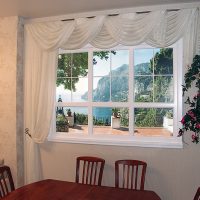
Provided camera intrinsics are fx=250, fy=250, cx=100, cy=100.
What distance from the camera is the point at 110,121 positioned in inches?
133

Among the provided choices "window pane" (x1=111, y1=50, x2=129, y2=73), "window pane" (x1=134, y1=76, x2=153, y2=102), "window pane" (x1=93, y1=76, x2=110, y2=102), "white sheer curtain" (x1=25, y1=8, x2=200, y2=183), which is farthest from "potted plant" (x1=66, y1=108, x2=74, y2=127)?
"window pane" (x1=134, y1=76, x2=153, y2=102)

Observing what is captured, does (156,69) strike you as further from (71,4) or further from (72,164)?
(72,164)

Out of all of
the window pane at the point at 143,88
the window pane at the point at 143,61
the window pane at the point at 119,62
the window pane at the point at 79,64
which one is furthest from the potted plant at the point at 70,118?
the window pane at the point at 143,61

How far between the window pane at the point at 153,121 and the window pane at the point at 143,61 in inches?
19.4

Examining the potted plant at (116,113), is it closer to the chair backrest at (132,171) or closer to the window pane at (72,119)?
the window pane at (72,119)

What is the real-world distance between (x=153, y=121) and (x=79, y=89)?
1.10m

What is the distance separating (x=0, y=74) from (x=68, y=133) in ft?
4.10

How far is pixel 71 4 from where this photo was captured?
2.90 meters

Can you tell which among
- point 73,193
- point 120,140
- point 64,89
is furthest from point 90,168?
point 64,89

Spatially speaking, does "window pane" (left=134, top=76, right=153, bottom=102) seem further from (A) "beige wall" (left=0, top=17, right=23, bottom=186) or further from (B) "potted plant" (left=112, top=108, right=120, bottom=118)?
(A) "beige wall" (left=0, top=17, right=23, bottom=186)

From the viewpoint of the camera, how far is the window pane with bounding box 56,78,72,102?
354cm

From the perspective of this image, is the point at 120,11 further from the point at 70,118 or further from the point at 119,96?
the point at 70,118

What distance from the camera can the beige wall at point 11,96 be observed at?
3367 mm

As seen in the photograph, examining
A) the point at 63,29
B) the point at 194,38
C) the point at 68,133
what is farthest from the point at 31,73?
the point at 194,38
